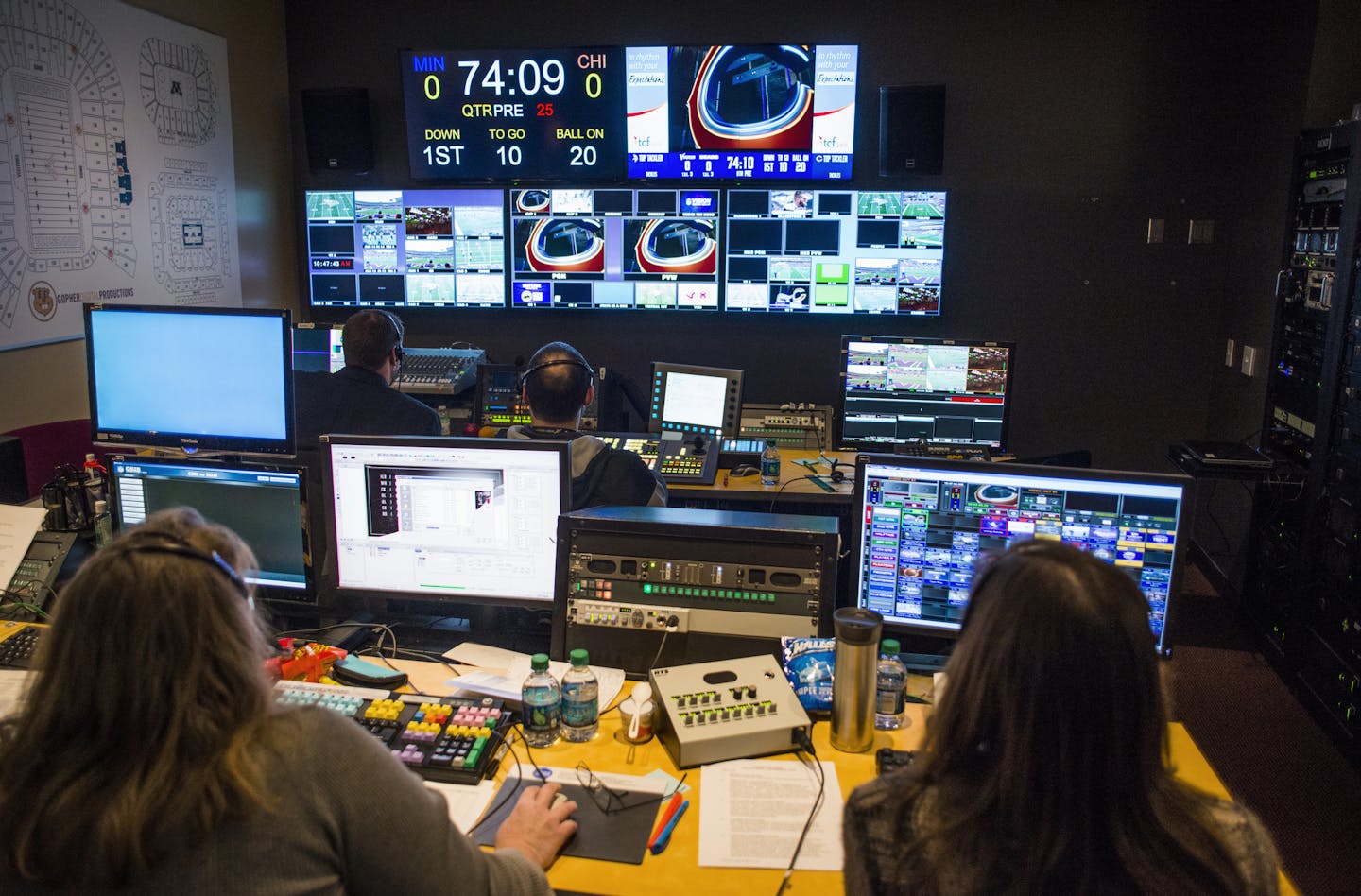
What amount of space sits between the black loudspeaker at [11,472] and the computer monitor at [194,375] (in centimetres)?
56

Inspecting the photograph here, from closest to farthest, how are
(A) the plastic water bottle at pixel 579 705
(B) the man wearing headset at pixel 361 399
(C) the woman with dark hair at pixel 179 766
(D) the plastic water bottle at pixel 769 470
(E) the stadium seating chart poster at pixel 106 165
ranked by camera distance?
(C) the woman with dark hair at pixel 179 766, (A) the plastic water bottle at pixel 579 705, (B) the man wearing headset at pixel 361 399, (E) the stadium seating chart poster at pixel 106 165, (D) the plastic water bottle at pixel 769 470

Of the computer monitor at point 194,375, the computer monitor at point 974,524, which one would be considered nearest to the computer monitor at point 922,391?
the computer monitor at point 974,524

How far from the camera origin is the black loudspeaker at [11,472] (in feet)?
8.96

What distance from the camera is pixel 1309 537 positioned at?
3.42m

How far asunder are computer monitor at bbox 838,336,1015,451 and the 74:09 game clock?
6.04 ft

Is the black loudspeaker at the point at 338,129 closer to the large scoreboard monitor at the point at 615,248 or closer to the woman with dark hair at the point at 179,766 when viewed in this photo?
the large scoreboard monitor at the point at 615,248

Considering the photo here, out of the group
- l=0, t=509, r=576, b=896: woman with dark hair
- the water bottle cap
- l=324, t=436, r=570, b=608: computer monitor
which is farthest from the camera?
l=324, t=436, r=570, b=608: computer monitor

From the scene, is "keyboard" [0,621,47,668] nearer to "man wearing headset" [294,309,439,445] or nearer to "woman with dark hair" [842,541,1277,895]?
"man wearing headset" [294,309,439,445]

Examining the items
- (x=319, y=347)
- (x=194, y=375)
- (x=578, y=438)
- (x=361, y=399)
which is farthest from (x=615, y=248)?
(x=194, y=375)

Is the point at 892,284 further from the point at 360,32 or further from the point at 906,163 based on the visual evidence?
the point at 360,32

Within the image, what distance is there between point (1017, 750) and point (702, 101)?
4.28 m

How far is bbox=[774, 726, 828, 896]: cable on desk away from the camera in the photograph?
1.39 meters

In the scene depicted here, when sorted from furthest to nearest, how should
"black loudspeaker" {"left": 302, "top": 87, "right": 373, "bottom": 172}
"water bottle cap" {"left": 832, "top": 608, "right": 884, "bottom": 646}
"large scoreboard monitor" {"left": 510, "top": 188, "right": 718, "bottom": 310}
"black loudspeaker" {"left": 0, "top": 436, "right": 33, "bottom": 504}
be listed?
"black loudspeaker" {"left": 302, "top": 87, "right": 373, "bottom": 172}
"large scoreboard monitor" {"left": 510, "top": 188, "right": 718, "bottom": 310}
"black loudspeaker" {"left": 0, "top": 436, "right": 33, "bottom": 504}
"water bottle cap" {"left": 832, "top": 608, "right": 884, "bottom": 646}

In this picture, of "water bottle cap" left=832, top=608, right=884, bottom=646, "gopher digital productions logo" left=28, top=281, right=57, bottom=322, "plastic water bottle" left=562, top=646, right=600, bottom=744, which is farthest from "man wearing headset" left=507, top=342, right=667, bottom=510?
"gopher digital productions logo" left=28, top=281, right=57, bottom=322
